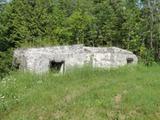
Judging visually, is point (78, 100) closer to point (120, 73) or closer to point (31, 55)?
point (120, 73)

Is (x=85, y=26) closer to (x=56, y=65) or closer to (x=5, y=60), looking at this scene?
(x=5, y=60)

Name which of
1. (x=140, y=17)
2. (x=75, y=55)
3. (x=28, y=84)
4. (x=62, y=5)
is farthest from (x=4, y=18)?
(x=28, y=84)

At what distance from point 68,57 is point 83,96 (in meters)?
9.74

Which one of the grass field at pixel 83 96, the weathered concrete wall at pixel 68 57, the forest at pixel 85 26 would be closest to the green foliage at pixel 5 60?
the forest at pixel 85 26

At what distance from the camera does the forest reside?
34.3 meters

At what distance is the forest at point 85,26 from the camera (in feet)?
113

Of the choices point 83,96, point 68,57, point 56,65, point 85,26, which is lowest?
point 83,96

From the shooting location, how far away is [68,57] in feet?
74.3

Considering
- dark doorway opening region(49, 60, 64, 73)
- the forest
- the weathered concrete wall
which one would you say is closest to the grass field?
the weathered concrete wall

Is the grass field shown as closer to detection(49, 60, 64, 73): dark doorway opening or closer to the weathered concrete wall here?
the weathered concrete wall

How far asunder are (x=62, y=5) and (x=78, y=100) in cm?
3312

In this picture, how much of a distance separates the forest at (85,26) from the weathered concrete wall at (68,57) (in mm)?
10375

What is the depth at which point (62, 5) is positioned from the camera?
4488 cm

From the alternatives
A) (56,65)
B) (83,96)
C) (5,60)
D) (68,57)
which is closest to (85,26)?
(5,60)
